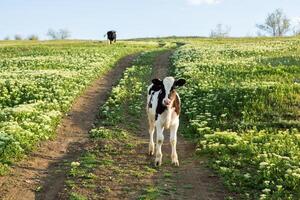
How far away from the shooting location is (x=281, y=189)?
39.1ft

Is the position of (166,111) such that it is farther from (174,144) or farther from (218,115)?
(218,115)

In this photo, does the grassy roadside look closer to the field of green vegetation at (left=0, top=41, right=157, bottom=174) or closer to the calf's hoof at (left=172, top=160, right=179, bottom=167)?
the calf's hoof at (left=172, top=160, right=179, bottom=167)

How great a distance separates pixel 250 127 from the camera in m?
18.8

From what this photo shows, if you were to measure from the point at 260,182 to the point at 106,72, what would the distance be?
26740 millimetres

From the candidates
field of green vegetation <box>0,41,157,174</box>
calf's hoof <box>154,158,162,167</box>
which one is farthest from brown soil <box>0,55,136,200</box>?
calf's hoof <box>154,158,162,167</box>

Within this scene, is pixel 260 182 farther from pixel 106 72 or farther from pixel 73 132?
pixel 106 72

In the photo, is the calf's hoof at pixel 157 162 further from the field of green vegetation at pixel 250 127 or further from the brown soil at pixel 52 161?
the brown soil at pixel 52 161

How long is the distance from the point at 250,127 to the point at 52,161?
25.3ft

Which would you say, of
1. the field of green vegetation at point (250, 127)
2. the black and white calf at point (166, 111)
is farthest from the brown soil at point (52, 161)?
the field of green vegetation at point (250, 127)

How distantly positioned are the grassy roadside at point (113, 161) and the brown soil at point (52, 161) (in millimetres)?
411

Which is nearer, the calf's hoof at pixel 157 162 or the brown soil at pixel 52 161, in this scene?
the brown soil at pixel 52 161

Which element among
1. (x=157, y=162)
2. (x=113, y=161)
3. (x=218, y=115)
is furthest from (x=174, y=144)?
(x=218, y=115)

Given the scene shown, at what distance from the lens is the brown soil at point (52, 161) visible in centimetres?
1262

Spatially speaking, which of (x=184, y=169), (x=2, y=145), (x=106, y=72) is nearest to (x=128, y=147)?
(x=184, y=169)
